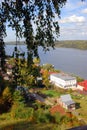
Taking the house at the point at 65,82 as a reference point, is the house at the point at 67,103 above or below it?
above

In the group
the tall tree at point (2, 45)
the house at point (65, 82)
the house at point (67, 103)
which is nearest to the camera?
the tall tree at point (2, 45)

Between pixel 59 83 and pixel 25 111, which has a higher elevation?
pixel 25 111

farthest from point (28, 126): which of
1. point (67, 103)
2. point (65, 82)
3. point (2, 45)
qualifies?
point (65, 82)

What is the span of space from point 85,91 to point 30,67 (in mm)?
40690

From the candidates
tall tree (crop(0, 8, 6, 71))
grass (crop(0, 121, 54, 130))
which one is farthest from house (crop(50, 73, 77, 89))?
tall tree (crop(0, 8, 6, 71))

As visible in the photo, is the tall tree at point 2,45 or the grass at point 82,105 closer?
the tall tree at point 2,45

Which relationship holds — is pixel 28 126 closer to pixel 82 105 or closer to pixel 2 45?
pixel 2 45

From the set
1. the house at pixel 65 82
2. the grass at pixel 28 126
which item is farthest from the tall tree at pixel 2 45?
the house at pixel 65 82

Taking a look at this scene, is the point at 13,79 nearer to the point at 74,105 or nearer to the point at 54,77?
the point at 74,105

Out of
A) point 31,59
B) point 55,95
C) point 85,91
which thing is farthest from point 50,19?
point 85,91

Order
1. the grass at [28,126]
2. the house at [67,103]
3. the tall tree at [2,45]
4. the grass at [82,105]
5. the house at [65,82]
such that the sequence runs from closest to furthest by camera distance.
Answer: the tall tree at [2,45] < the grass at [28,126] < the grass at [82,105] < the house at [67,103] < the house at [65,82]

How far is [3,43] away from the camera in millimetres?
5664

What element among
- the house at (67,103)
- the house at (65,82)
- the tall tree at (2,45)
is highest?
the tall tree at (2,45)

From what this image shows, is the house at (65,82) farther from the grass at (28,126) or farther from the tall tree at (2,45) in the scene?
the tall tree at (2,45)
